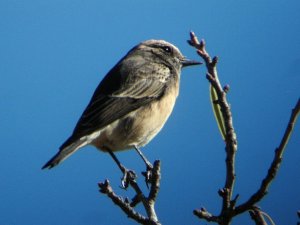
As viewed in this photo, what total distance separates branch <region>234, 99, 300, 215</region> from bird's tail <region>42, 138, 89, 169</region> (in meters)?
1.97

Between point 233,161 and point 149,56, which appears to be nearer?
point 233,161

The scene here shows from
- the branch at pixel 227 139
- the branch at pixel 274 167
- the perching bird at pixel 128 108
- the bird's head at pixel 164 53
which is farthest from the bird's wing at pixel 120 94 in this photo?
the branch at pixel 274 167

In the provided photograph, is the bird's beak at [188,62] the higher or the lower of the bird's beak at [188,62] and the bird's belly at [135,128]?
the higher

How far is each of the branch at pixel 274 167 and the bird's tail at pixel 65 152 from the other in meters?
1.97

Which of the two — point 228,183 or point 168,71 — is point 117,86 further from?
point 228,183

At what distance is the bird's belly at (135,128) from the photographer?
198 inches

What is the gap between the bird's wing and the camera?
16.3ft

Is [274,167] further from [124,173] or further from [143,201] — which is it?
[124,173]

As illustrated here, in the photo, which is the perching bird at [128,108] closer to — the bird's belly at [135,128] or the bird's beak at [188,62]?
the bird's belly at [135,128]

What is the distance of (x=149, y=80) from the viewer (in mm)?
5656

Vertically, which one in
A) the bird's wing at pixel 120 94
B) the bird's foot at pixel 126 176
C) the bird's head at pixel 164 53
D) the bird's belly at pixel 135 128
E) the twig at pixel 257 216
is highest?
the bird's head at pixel 164 53

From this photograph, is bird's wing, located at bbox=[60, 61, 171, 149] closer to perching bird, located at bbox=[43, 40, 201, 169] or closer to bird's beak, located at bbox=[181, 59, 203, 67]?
perching bird, located at bbox=[43, 40, 201, 169]

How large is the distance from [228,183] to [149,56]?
13.3 ft

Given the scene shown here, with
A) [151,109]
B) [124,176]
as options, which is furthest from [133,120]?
[124,176]
